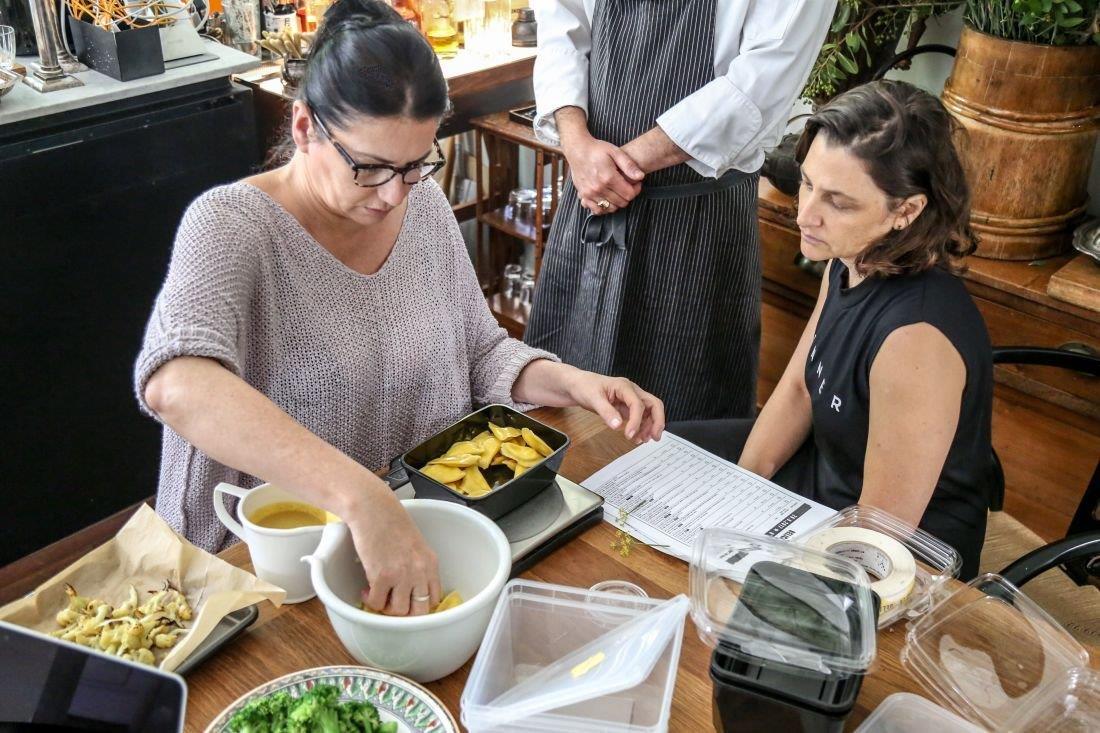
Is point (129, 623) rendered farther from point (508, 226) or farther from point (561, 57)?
point (508, 226)

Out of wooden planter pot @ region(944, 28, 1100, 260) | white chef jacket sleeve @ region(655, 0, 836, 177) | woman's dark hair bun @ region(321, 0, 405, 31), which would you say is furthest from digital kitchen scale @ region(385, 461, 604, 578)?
wooden planter pot @ region(944, 28, 1100, 260)

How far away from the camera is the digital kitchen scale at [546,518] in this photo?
1.19 meters

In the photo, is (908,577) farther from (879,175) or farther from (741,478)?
(879,175)

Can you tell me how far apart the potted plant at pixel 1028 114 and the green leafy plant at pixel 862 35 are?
18 centimetres

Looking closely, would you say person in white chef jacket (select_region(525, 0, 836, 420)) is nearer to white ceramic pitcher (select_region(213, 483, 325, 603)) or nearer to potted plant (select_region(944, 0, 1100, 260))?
potted plant (select_region(944, 0, 1100, 260))

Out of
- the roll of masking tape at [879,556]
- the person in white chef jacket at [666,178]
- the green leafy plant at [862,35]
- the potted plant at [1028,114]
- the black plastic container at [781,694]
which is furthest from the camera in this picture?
the green leafy plant at [862,35]

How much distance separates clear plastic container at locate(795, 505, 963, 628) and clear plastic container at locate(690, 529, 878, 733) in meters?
0.15

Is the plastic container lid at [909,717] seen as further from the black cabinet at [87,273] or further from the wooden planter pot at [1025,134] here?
the black cabinet at [87,273]

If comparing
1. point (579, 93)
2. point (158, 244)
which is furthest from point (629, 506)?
point (158, 244)

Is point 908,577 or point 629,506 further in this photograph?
point 629,506

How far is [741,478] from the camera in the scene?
4.64ft

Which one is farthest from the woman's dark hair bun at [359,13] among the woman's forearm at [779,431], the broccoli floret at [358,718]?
the woman's forearm at [779,431]

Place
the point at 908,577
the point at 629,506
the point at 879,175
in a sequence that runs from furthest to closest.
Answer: the point at 879,175 < the point at 629,506 < the point at 908,577

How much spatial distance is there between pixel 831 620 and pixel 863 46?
1949 mm
